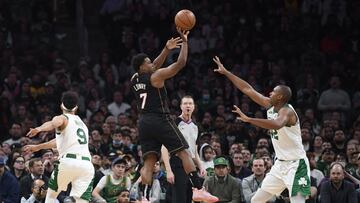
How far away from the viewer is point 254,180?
53.5 ft

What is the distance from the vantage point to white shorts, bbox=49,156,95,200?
13.1 metres

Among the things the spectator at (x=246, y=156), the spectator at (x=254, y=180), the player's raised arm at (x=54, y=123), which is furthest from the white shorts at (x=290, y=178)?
the spectator at (x=246, y=156)

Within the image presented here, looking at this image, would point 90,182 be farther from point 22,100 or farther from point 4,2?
point 4,2

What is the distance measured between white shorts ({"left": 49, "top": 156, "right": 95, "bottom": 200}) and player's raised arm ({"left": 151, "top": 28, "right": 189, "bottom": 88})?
1492 mm

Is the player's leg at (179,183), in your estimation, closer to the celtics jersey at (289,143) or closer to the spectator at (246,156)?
the celtics jersey at (289,143)

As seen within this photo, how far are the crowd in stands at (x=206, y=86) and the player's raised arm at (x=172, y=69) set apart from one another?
3.55m

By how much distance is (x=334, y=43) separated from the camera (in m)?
22.0

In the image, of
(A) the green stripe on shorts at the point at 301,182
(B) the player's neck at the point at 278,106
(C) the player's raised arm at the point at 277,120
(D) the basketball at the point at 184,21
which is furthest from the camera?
(D) the basketball at the point at 184,21

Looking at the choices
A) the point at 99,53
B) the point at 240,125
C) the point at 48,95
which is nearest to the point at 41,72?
the point at 48,95

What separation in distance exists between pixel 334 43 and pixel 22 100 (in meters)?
7.12

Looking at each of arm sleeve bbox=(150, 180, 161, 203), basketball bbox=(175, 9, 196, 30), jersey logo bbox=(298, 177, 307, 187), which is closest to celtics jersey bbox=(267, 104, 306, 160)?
jersey logo bbox=(298, 177, 307, 187)

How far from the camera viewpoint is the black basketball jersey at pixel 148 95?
13.0m

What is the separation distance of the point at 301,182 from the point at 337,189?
363 cm

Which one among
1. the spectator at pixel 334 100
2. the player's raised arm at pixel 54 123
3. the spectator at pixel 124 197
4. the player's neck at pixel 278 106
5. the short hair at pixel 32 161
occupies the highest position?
the spectator at pixel 334 100
